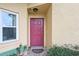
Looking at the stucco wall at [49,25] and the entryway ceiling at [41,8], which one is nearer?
the entryway ceiling at [41,8]

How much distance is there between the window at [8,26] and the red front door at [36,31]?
0.38 metres

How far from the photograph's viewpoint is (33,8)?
3.85 meters

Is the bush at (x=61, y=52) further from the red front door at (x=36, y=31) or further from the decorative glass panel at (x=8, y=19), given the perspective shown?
the decorative glass panel at (x=8, y=19)

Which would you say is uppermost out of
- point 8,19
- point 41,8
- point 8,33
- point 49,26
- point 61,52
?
point 41,8

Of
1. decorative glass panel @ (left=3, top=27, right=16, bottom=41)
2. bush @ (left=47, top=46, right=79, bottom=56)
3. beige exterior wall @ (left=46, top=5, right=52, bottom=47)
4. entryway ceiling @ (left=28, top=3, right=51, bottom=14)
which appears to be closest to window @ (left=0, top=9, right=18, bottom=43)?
decorative glass panel @ (left=3, top=27, right=16, bottom=41)

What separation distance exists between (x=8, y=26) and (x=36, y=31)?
2.20 feet

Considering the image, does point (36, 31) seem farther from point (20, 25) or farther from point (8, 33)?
point (8, 33)

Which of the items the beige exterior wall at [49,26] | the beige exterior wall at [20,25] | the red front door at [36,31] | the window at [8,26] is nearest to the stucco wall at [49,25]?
the beige exterior wall at [49,26]

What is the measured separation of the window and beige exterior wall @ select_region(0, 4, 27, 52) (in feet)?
0.30

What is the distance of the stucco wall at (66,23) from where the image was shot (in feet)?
12.6

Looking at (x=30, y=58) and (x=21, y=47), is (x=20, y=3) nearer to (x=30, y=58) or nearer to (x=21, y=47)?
(x=21, y=47)

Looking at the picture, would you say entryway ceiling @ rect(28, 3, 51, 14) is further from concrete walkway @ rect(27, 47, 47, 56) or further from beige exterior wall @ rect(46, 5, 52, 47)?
concrete walkway @ rect(27, 47, 47, 56)

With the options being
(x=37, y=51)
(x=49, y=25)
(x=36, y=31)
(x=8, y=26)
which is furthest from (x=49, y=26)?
(x=8, y=26)

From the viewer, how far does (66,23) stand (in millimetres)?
3873
